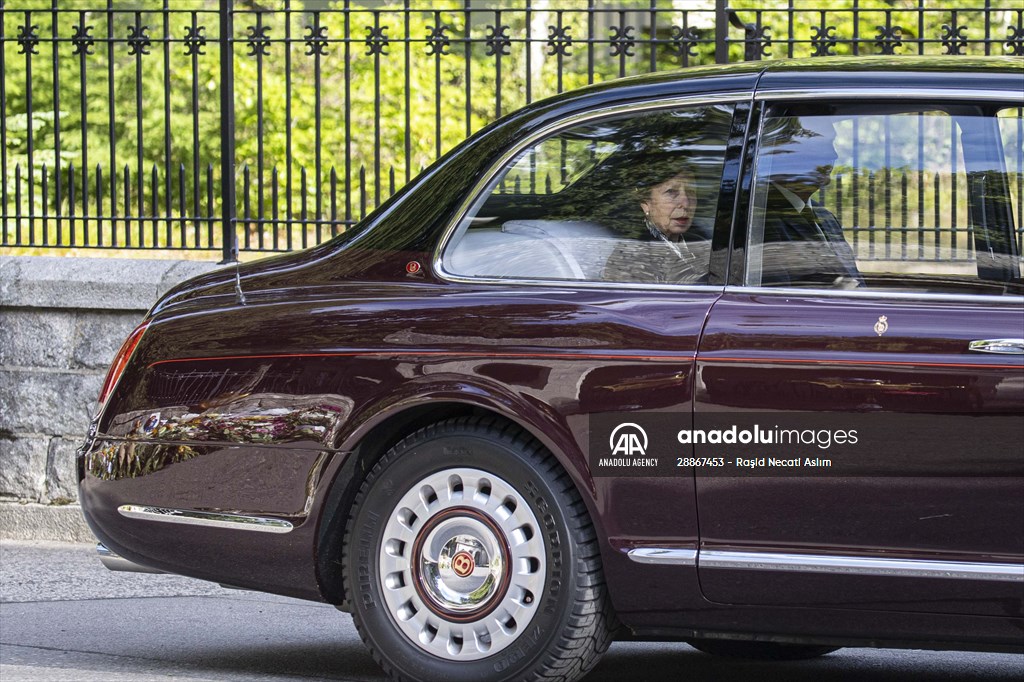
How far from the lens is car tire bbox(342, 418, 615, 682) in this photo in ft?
13.2

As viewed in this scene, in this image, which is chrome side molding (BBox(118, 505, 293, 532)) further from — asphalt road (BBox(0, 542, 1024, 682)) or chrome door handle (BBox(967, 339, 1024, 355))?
chrome door handle (BBox(967, 339, 1024, 355))

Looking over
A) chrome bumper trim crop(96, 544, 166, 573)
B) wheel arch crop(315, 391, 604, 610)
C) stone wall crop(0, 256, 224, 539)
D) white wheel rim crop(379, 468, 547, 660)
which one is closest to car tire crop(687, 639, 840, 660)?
white wheel rim crop(379, 468, 547, 660)

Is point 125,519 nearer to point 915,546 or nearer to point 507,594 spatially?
point 507,594

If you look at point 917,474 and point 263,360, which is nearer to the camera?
point 917,474

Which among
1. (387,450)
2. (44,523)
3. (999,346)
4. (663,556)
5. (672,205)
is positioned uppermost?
(672,205)

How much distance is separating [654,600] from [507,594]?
0.42m

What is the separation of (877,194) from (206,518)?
2.17 meters

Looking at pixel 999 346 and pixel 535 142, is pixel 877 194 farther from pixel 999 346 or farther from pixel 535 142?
pixel 535 142

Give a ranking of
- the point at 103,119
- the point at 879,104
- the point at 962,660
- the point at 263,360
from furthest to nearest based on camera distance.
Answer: the point at 103,119 → the point at 962,660 → the point at 263,360 → the point at 879,104

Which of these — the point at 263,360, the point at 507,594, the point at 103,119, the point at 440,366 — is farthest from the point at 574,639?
the point at 103,119

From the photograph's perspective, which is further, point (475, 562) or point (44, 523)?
point (44, 523)

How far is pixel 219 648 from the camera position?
528 cm

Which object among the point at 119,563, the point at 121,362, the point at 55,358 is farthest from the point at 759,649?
the point at 55,358

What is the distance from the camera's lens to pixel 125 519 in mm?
4578
